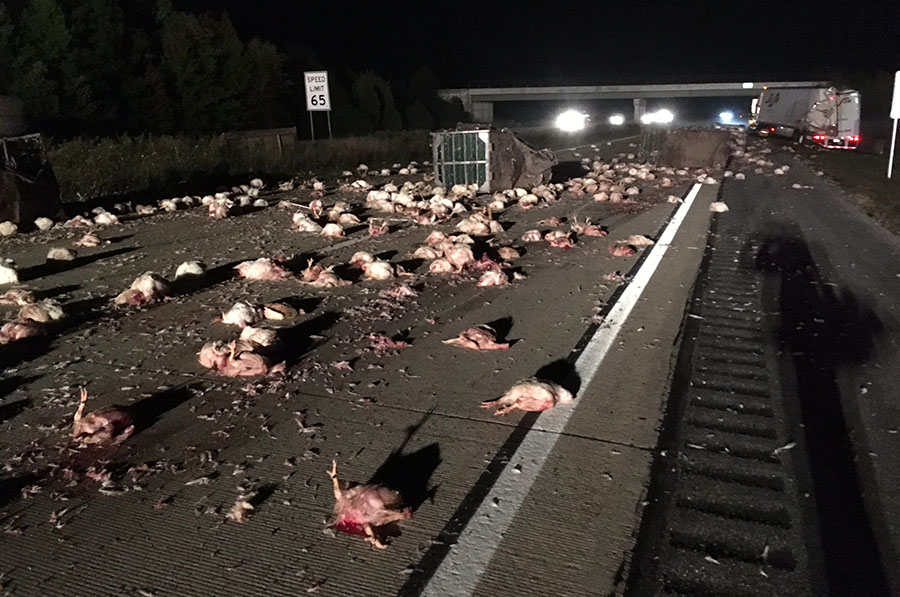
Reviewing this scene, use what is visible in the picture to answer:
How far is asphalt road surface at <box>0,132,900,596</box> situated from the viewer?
11.0ft

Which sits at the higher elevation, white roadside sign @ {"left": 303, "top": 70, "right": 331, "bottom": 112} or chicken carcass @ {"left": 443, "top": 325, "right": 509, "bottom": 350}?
white roadside sign @ {"left": 303, "top": 70, "right": 331, "bottom": 112}

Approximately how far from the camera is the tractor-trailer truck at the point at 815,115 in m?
34.9

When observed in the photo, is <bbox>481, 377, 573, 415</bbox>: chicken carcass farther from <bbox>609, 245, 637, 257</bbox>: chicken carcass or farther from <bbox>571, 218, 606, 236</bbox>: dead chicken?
<bbox>571, 218, 606, 236</bbox>: dead chicken

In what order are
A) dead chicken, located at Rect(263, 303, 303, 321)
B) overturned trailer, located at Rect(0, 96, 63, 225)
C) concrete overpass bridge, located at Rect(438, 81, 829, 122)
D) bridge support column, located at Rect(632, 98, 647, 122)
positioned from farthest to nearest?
bridge support column, located at Rect(632, 98, 647, 122) → concrete overpass bridge, located at Rect(438, 81, 829, 122) → overturned trailer, located at Rect(0, 96, 63, 225) → dead chicken, located at Rect(263, 303, 303, 321)

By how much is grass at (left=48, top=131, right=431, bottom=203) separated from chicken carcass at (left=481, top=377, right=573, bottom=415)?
48.6ft

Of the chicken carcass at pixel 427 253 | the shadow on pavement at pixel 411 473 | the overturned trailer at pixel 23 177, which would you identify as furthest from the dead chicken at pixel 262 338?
the overturned trailer at pixel 23 177

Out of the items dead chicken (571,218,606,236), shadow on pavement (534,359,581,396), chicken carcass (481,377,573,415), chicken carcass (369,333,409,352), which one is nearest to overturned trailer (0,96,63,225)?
chicken carcass (369,333,409,352)

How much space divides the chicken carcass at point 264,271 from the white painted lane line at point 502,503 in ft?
A: 14.4

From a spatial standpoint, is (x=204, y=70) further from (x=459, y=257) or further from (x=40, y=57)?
(x=459, y=257)

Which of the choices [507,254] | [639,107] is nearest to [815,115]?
[507,254]

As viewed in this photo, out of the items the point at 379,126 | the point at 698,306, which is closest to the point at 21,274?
the point at 698,306

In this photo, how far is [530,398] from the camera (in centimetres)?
491

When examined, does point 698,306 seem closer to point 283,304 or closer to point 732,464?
point 732,464

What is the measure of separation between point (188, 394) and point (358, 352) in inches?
60.1
